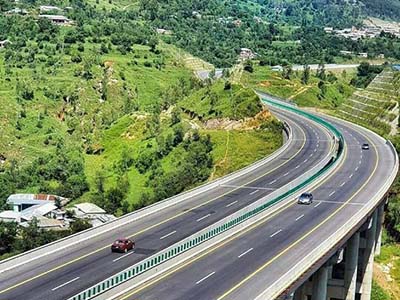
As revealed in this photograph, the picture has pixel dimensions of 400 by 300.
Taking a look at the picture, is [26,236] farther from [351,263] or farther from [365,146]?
[365,146]

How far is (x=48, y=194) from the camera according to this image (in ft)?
366

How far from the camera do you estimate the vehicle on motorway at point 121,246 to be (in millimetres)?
50822

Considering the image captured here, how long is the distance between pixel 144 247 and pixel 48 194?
202 ft

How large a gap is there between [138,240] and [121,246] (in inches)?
155

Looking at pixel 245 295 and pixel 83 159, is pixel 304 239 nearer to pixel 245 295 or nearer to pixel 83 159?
pixel 245 295

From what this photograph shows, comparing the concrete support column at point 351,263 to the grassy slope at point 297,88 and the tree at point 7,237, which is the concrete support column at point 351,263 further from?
the grassy slope at point 297,88

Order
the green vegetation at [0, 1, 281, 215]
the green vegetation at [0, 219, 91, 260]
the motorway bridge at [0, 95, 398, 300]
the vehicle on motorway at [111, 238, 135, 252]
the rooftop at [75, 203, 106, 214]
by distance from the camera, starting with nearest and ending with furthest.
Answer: the motorway bridge at [0, 95, 398, 300]
the vehicle on motorway at [111, 238, 135, 252]
the green vegetation at [0, 219, 91, 260]
the rooftop at [75, 203, 106, 214]
the green vegetation at [0, 1, 281, 215]

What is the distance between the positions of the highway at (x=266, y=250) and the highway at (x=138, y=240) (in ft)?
13.8

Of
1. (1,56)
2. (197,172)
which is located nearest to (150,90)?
(1,56)

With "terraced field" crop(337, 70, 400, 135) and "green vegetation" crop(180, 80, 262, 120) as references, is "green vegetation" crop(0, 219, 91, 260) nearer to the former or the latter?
"green vegetation" crop(180, 80, 262, 120)

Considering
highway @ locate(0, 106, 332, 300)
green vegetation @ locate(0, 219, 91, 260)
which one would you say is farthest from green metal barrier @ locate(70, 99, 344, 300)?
green vegetation @ locate(0, 219, 91, 260)

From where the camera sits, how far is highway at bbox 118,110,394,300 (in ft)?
138

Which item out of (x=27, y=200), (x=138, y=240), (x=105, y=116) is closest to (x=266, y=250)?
(x=138, y=240)

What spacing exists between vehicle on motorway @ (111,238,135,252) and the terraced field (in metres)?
85.0
